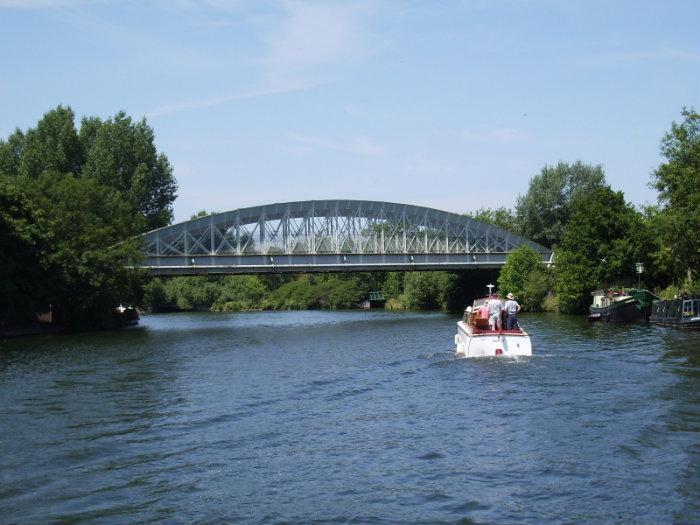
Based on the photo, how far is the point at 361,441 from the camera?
19.2m

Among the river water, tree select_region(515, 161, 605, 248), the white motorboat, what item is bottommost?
the river water

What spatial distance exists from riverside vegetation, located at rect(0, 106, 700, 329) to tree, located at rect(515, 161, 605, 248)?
0.43ft

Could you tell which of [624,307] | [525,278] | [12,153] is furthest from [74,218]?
[525,278]

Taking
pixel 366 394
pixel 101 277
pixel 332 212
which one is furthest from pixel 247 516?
pixel 332 212

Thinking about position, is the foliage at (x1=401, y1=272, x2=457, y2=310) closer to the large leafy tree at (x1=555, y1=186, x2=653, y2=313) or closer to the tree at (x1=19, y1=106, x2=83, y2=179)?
the large leafy tree at (x1=555, y1=186, x2=653, y2=313)

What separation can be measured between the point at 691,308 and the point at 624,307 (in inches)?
496

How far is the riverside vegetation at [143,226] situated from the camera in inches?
2270

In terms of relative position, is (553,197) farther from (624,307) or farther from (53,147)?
(53,147)

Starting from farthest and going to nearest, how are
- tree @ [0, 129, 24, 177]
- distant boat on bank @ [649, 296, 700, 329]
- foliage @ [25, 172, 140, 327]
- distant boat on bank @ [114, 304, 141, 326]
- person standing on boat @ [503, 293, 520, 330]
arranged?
tree @ [0, 129, 24, 177] → distant boat on bank @ [114, 304, 141, 326] → foliage @ [25, 172, 140, 327] → distant boat on bank @ [649, 296, 700, 329] → person standing on boat @ [503, 293, 520, 330]

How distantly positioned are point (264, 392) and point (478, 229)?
272 ft

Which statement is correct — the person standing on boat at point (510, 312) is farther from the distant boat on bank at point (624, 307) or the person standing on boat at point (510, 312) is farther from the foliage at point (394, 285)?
the foliage at point (394, 285)

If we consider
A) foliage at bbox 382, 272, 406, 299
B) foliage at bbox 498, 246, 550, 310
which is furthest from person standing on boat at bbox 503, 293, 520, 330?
foliage at bbox 382, 272, 406, 299

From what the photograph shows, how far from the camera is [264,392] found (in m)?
27.3

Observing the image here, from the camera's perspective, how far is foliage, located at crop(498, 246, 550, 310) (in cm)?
8981
